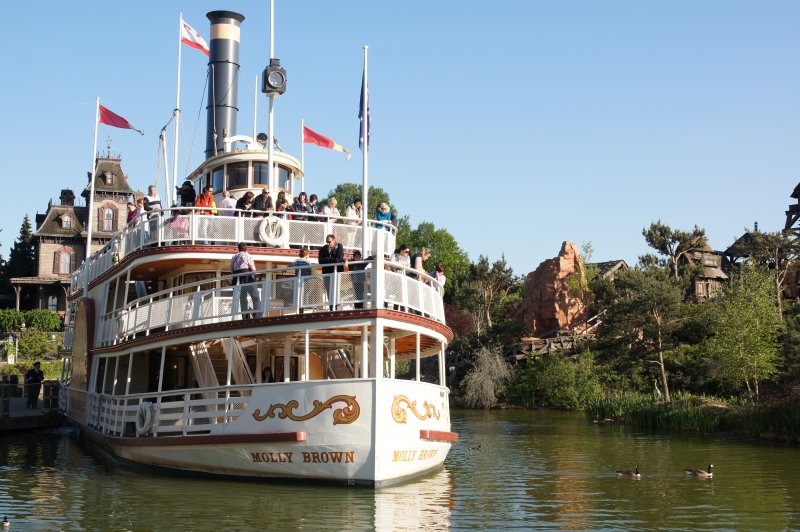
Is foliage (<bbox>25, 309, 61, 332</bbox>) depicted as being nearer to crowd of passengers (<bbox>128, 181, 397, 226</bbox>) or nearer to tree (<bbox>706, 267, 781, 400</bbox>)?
crowd of passengers (<bbox>128, 181, 397, 226</bbox>)

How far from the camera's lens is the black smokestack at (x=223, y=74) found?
98.5ft

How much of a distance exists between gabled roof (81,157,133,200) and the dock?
4366cm

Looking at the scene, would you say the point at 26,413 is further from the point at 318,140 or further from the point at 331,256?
the point at 331,256

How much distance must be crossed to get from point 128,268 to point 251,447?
6.79 m

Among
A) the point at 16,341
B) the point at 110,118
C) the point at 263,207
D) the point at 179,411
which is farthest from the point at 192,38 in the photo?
the point at 16,341

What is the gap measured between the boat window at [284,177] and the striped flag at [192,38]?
324 inches

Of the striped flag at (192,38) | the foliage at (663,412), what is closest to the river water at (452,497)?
the foliage at (663,412)

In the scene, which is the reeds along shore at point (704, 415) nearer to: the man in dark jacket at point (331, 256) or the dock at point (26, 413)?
the man in dark jacket at point (331, 256)

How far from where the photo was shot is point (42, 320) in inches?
2473

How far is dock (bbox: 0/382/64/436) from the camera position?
2770 cm

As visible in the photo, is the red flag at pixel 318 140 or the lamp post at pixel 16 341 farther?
the lamp post at pixel 16 341

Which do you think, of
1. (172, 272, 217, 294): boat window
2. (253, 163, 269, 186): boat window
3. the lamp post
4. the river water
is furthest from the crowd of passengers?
the lamp post

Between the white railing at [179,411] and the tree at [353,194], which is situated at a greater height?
the tree at [353,194]

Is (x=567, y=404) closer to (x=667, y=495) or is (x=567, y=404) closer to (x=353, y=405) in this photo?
(x=667, y=495)
